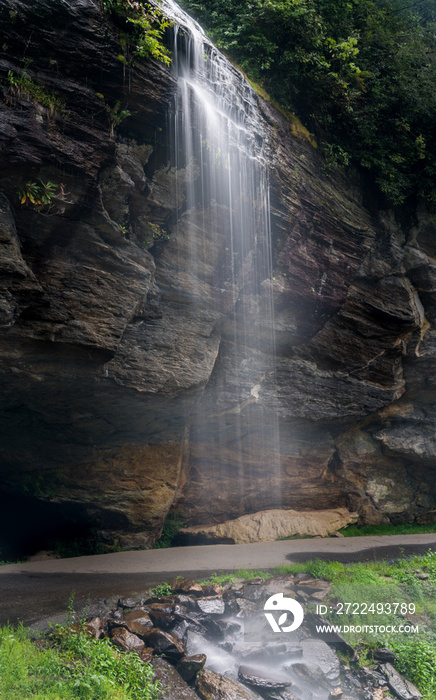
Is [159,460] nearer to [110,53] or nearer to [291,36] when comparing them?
[110,53]

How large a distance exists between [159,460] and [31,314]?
19.1 feet

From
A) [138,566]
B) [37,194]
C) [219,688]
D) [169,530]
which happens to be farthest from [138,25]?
[169,530]

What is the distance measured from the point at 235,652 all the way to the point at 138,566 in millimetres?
3601

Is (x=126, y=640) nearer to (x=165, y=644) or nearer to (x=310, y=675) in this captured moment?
(x=165, y=644)

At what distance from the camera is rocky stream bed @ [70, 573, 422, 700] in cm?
514

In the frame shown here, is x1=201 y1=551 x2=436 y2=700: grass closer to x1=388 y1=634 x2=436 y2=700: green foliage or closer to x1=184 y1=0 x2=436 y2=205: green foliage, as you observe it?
x1=388 y1=634 x2=436 y2=700: green foliage

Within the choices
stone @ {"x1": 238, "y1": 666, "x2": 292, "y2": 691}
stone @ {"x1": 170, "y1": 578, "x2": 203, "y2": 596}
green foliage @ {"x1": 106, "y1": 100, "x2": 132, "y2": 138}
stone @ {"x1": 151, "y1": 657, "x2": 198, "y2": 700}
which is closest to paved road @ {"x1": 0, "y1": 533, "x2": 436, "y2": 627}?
stone @ {"x1": 170, "y1": 578, "x2": 203, "y2": 596}

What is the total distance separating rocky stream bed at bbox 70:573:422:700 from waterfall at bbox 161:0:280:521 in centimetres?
496

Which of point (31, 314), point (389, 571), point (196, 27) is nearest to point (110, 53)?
point (196, 27)

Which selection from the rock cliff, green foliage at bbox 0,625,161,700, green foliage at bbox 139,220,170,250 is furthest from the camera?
green foliage at bbox 139,220,170,250

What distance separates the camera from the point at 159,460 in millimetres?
11031

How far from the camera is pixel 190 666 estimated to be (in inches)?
205

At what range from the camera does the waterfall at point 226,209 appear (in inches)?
305

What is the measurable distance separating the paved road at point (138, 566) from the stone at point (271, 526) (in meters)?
0.60
